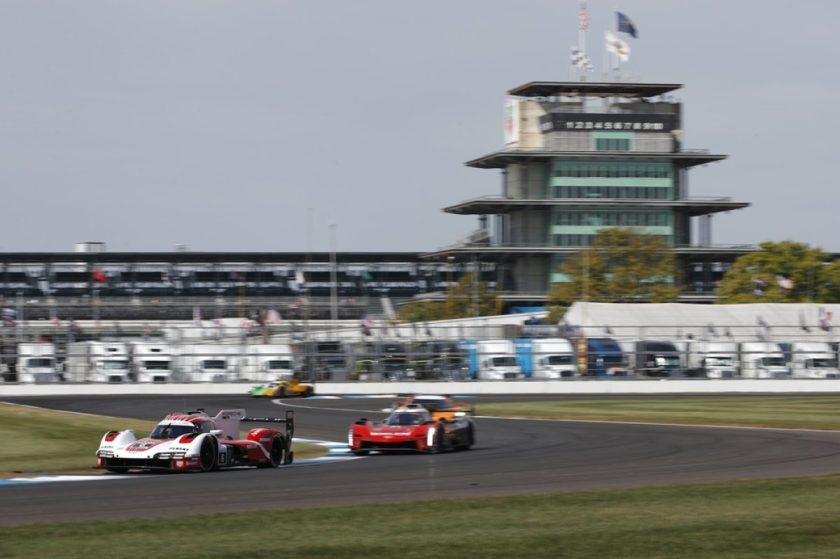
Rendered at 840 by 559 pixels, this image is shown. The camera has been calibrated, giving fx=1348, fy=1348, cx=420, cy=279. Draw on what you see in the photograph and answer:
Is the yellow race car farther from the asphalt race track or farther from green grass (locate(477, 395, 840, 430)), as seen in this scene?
the asphalt race track

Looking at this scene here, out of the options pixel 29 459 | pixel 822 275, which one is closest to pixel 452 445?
pixel 29 459

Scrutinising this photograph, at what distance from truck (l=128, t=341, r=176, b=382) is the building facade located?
2727 inches

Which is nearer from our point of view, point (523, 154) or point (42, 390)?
point (42, 390)

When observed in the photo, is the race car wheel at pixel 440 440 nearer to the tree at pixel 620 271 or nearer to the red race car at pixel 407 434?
the red race car at pixel 407 434

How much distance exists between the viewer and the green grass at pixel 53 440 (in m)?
23.6

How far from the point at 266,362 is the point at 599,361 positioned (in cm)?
1603

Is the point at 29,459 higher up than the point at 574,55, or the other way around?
the point at 574,55

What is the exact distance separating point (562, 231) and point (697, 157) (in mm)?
15250

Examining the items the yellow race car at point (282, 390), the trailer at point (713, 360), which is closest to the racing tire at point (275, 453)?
the yellow race car at point (282, 390)

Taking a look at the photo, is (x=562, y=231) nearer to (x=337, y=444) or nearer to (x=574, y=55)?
(x=574, y=55)

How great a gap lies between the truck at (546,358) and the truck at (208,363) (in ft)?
45.0

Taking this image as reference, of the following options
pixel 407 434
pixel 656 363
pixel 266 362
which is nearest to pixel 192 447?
pixel 407 434

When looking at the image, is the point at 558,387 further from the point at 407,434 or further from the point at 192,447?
the point at 192,447

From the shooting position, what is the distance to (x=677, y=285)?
13288cm
